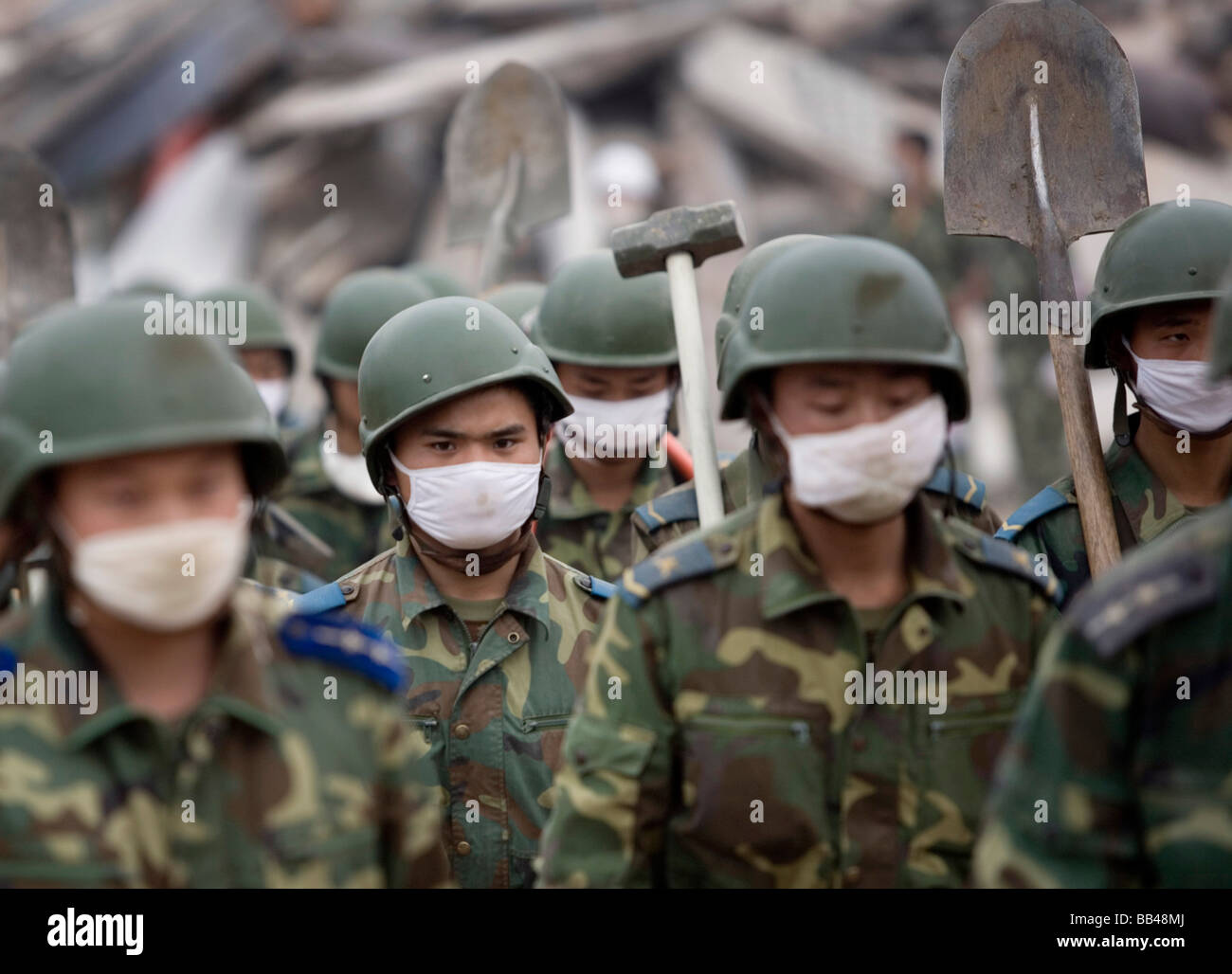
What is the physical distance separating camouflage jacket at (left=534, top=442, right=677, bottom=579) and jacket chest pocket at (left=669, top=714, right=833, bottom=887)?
2.56m

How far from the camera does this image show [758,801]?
338 centimetres

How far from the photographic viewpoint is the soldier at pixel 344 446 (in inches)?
281

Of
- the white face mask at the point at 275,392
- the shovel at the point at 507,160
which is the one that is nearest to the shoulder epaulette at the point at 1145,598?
the shovel at the point at 507,160

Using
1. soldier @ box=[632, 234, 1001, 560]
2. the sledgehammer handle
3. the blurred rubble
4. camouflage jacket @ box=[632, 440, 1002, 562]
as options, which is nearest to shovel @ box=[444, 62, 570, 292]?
soldier @ box=[632, 234, 1001, 560]

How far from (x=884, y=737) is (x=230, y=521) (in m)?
1.35

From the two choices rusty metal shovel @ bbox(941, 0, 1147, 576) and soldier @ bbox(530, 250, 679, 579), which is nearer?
rusty metal shovel @ bbox(941, 0, 1147, 576)

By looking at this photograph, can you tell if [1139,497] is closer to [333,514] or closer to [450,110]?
[333,514]

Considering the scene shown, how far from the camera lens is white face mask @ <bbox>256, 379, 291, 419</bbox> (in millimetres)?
8258

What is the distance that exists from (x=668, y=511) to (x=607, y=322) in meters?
1.01

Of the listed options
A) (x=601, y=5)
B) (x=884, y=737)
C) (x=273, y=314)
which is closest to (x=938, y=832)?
(x=884, y=737)

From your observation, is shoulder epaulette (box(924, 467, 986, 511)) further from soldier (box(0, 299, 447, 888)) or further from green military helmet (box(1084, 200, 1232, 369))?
soldier (box(0, 299, 447, 888))

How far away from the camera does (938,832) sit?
11.2 feet
